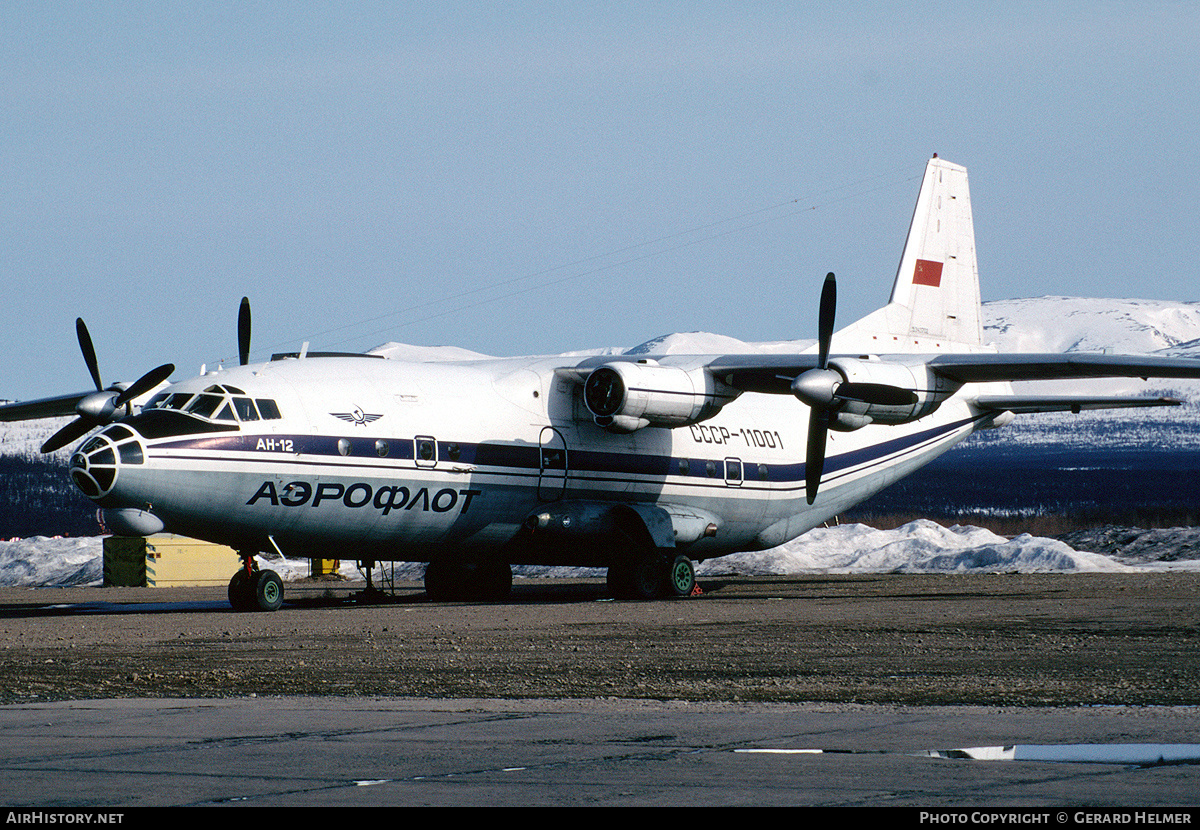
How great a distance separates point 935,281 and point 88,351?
63.5ft

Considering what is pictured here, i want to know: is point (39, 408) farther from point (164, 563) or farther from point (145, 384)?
point (164, 563)

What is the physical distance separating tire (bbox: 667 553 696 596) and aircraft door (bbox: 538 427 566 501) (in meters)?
2.72

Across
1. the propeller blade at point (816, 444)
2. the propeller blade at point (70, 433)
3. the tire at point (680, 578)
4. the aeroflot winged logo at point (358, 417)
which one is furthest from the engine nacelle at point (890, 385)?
the propeller blade at point (70, 433)

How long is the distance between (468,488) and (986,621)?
10.3 m

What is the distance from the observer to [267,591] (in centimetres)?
2422

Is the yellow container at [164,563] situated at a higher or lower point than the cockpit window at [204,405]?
lower

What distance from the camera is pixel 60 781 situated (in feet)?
24.7

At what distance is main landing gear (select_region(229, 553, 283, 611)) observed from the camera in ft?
79.2

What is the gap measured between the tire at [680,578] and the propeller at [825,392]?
2861 mm

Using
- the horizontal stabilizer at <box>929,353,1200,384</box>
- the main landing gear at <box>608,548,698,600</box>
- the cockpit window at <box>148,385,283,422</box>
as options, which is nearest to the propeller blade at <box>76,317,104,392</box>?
the cockpit window at <box>148,385,283,422</box>

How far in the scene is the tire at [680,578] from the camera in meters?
28.2

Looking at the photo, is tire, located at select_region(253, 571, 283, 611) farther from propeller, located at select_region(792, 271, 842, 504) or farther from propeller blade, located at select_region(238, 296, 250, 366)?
propeller, located at select_region(792, 271, 842, 504)

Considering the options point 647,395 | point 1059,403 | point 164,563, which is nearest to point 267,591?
point 647,395

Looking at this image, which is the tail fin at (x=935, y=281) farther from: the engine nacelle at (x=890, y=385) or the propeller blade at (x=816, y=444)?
the propeller blade at (x=816, y=444)
